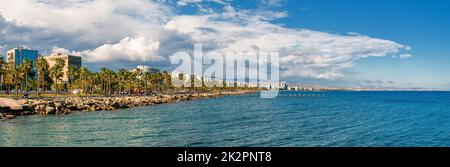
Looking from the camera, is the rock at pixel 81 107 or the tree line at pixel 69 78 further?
the tree line at pixel 69 78

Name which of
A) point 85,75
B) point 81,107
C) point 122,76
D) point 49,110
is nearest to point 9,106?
point 49,110

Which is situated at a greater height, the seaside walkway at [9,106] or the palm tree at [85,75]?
the palm tree at [85,75]

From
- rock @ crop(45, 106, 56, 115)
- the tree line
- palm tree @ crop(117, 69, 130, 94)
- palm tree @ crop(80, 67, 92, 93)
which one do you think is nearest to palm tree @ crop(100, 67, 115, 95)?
the tree line

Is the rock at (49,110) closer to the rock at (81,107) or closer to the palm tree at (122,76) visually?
the rock at (81,107)

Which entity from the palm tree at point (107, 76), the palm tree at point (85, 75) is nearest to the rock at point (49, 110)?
the palm tree at point (85, 75)

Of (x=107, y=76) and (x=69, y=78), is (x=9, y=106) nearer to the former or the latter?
(x=107, y=76)

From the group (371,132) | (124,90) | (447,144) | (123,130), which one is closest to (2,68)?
(124,90)

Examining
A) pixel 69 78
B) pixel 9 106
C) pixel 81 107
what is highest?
pixel 69 78

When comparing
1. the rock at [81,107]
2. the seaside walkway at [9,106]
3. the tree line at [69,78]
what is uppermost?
the tree line at [69,78]

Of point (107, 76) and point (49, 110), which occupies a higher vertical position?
point (107, 76)

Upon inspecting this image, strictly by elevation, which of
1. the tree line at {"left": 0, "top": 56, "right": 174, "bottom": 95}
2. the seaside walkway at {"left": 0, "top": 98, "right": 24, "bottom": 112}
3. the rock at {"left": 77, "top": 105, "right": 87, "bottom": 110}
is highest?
the tree line at {"left": 0, "top": 56, "right": 174, "bottom": 95}

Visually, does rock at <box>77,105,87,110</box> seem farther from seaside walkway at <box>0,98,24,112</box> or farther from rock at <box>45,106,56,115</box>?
seaside walkway at <box>0,98,24,112</box>
